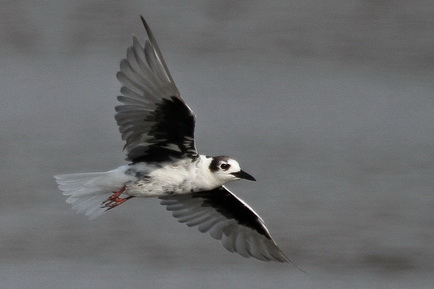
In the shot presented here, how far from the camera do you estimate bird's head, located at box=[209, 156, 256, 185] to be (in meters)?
7.57

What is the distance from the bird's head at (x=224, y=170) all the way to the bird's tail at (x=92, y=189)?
0.45m

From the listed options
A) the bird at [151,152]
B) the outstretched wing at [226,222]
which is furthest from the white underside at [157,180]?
the outstretched wing at [226,222]

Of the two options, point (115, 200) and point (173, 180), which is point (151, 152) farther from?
point (115, 200)

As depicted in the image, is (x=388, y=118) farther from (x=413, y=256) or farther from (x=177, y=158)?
(x=177, y=158)

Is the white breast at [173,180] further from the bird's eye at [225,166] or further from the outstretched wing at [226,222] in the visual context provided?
the outstretched wing at [226,222]

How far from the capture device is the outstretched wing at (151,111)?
24.1 feet

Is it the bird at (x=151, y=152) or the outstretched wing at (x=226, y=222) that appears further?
the outstretched wing at (x=226, y=222)

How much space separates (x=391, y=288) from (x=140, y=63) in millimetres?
2993

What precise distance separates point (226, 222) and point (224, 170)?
685 mm

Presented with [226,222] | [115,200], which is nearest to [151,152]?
[115,200]

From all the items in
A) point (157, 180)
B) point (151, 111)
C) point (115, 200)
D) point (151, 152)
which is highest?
point (151, 111)

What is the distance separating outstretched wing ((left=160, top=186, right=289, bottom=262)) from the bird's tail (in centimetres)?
49

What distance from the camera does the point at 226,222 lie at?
8219 mm

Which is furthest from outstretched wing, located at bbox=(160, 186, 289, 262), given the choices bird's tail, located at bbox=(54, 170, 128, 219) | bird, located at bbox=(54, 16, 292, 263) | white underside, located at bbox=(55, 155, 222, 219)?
white underside, located at bbox=(55, 155, 222, 219)
